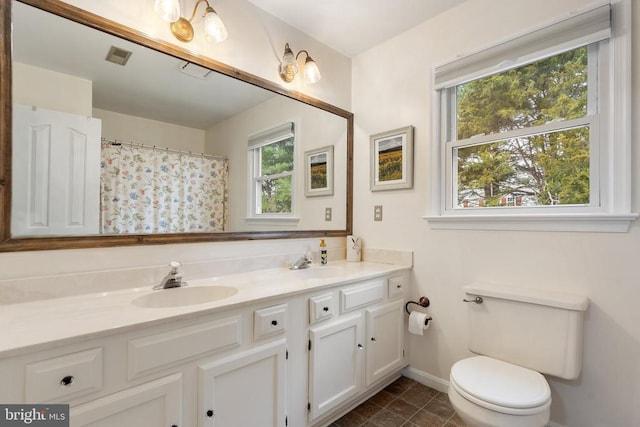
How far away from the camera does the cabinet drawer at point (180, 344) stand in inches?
37.7

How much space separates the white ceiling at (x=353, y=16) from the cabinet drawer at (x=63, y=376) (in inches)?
77.4

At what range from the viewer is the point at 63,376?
835 mm

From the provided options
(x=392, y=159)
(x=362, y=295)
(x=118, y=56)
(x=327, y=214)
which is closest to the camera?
(x=118, y=56)

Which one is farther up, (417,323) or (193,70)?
(193,70)

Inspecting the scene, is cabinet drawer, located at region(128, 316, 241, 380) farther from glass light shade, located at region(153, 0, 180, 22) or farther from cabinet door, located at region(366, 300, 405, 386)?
glass light shade, located at region(153, 0, 180, 22)

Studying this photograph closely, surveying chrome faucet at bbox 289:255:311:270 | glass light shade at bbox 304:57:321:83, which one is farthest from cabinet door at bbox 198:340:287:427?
glass light shade at bbox 304:57:321:83

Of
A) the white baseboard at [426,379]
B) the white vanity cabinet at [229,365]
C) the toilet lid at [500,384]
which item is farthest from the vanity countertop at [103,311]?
the white baseboard at [426,379]

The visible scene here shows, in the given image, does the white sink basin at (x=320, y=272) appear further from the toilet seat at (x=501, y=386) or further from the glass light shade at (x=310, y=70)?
the glass light shade at (x=310, y=70)

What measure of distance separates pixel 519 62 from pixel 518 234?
94 cm

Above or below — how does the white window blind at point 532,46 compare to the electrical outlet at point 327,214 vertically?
above

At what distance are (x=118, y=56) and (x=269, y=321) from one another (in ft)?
4.51

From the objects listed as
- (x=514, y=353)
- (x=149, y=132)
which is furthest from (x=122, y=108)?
(x=514, y=353)

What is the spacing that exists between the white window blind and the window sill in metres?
0.83

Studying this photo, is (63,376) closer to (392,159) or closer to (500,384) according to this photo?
(500,384)
